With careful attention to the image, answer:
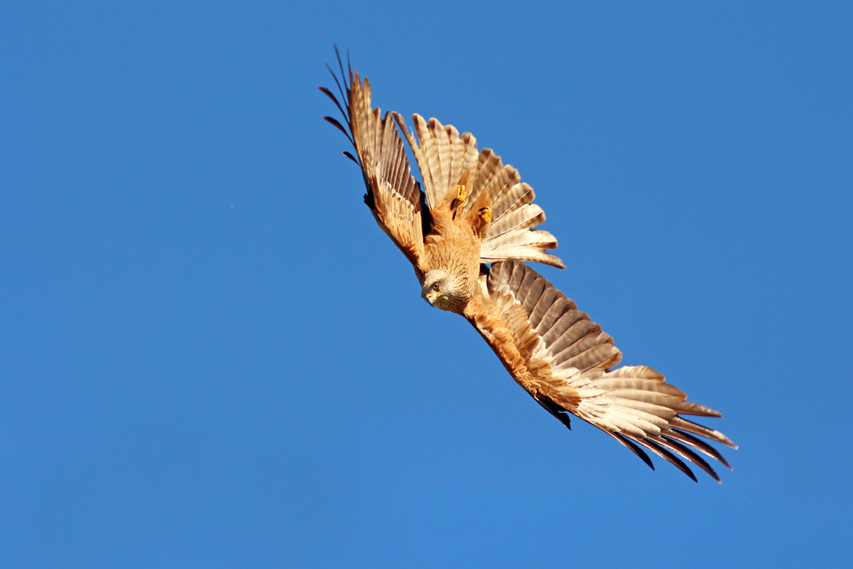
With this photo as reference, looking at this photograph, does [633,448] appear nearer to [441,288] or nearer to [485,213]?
[441,288]

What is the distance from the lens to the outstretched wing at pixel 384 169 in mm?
8031

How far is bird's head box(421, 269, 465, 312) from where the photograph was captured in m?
8.12

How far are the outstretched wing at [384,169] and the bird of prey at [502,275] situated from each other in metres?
0.01

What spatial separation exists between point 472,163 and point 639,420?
3.24 metres

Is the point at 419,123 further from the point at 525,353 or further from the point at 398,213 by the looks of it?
the point at 525,353

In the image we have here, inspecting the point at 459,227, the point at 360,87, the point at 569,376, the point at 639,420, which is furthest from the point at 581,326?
the point at 360,87

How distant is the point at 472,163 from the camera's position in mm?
8656

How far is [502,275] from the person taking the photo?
900cm

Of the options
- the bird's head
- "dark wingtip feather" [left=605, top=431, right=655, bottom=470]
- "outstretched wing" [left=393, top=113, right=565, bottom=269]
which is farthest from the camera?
"outstretched wing" [left=393, top=113, right=565, bottom=269]

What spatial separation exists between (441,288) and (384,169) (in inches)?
57.6

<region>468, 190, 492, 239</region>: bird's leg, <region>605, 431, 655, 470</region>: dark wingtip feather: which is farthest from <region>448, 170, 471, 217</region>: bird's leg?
<region>605, 431, 655, 470</region>: dark wingtip feather

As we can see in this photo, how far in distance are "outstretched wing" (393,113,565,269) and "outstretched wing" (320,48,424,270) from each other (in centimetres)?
23

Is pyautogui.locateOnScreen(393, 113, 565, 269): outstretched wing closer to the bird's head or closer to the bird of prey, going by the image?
the bird of prey

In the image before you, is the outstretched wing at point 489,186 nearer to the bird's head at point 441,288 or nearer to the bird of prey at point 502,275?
the bird of prey at point 502,275
